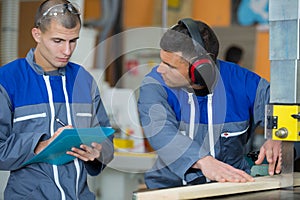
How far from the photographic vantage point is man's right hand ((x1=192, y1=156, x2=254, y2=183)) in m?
2.30

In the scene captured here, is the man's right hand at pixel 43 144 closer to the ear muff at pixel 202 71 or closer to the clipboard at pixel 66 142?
the clipboard at pixel 66 142

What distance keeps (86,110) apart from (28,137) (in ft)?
0.87

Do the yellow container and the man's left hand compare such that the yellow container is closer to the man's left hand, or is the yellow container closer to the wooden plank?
the man's left hand

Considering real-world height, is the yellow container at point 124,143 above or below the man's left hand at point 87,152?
below

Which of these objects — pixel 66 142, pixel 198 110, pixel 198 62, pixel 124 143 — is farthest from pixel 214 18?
pixel 66 142

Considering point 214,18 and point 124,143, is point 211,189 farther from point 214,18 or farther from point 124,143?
point 214,18

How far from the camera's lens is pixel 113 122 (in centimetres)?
456

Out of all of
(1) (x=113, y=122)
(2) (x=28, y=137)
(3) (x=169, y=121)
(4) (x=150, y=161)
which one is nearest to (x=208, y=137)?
(3) (x=169, y=121)

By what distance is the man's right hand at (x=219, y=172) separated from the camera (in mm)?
2299

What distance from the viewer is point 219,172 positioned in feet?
7.60

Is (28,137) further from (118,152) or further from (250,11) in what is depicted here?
(250,11)

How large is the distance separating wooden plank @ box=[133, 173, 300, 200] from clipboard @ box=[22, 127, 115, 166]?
441 mm

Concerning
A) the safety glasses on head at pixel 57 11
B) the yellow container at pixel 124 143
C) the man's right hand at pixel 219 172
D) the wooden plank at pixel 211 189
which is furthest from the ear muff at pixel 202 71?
the yellow container at pixel 124 143

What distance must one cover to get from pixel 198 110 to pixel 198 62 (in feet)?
0.72
